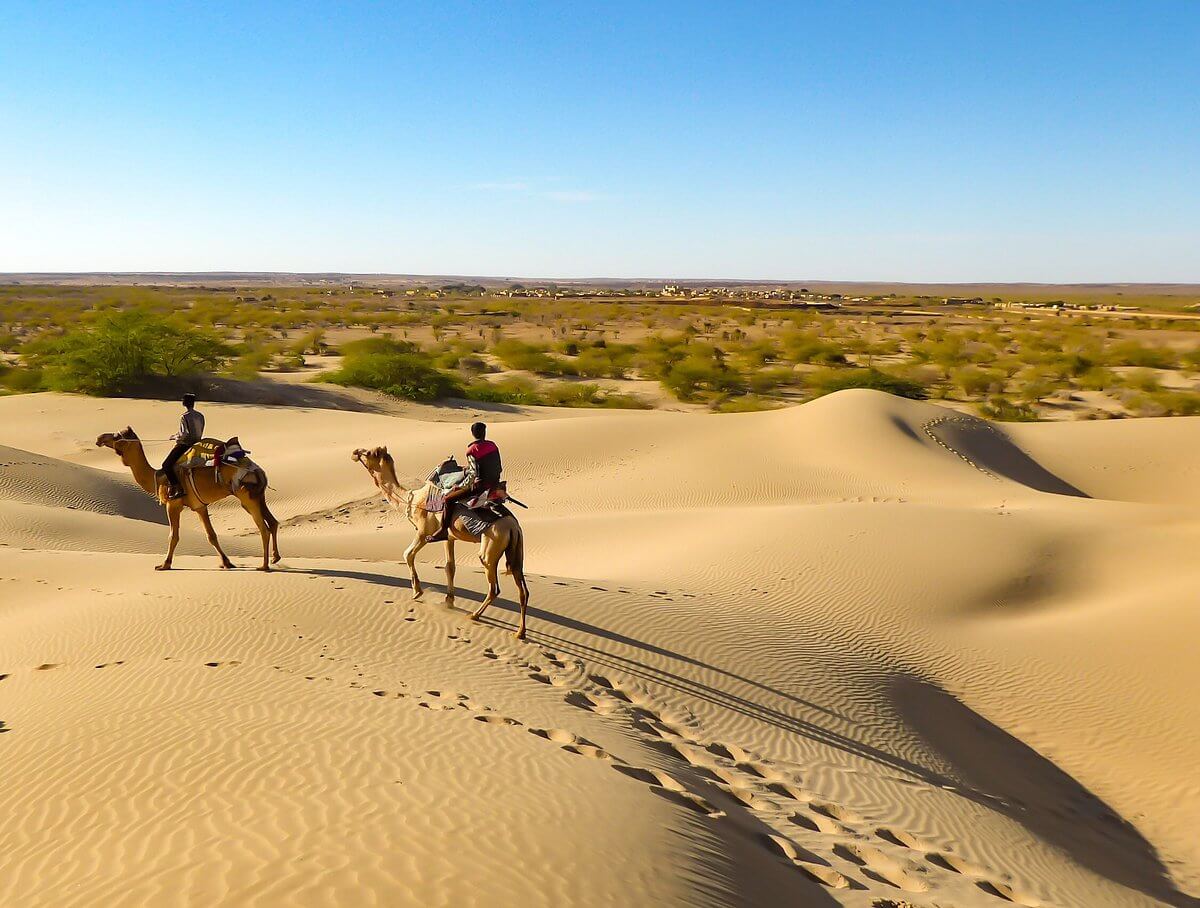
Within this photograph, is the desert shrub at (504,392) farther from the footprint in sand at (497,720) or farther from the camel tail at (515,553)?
the footprint in sand at (497,720)

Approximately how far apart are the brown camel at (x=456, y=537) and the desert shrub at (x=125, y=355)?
2764cm

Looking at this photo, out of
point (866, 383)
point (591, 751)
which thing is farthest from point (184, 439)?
point (866, 383)

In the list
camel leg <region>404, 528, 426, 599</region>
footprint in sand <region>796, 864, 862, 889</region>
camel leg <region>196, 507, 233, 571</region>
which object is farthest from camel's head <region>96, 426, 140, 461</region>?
footprint in sand <region>796, 864, 862, 889</region>

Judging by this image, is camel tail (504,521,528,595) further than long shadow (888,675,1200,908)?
Yes

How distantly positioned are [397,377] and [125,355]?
1013 centimetres

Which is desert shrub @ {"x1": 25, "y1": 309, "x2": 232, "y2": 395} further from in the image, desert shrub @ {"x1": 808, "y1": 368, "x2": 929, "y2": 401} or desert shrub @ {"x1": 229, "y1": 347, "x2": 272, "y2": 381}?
desert shrub @ {"x1": 808, "y1": 368, "x2": 929, "y2": 401}

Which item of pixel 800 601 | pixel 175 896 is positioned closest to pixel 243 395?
pixel 800 601

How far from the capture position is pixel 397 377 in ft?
123

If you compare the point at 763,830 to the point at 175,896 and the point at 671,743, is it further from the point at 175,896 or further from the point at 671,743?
the point at 175,896

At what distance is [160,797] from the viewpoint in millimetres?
5199

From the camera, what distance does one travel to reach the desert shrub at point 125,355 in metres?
33.8

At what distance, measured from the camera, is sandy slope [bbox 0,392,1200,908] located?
4750 millimetres

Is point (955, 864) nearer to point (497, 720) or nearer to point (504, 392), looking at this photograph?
point (497, 720)

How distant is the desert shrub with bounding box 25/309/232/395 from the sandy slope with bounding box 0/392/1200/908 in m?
15.3
